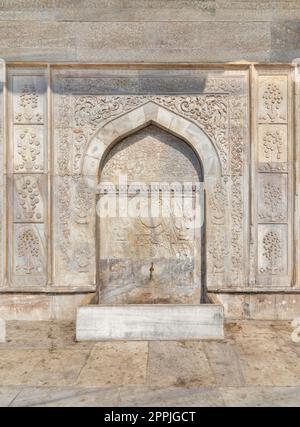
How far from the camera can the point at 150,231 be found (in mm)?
4535

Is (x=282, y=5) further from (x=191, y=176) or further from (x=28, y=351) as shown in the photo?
(x=28, y=351)

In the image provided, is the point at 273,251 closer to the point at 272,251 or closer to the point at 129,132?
the point at 272,251

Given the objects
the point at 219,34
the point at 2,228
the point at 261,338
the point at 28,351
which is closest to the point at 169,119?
the point at 219,34

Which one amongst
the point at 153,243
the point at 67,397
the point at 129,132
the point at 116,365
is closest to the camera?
the point at 67,397

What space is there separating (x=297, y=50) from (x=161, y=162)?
2.53 meters

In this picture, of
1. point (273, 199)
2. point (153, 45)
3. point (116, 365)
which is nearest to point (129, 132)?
point (153, 45)

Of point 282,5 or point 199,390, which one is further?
point 282,5

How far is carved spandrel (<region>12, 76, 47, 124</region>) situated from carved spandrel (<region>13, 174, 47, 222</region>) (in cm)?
85

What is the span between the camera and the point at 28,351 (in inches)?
131

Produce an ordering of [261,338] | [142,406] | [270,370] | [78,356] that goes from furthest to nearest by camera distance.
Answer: [261,338], [78,356], [270,370], [142,406]

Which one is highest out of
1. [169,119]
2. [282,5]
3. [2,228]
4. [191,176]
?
[282,5]

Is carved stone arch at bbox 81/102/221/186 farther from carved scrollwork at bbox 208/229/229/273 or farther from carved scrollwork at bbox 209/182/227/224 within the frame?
carved scrollwork at bbox 208/229/229/273

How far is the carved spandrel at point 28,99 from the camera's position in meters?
4.36

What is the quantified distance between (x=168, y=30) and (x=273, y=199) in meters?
2.88
